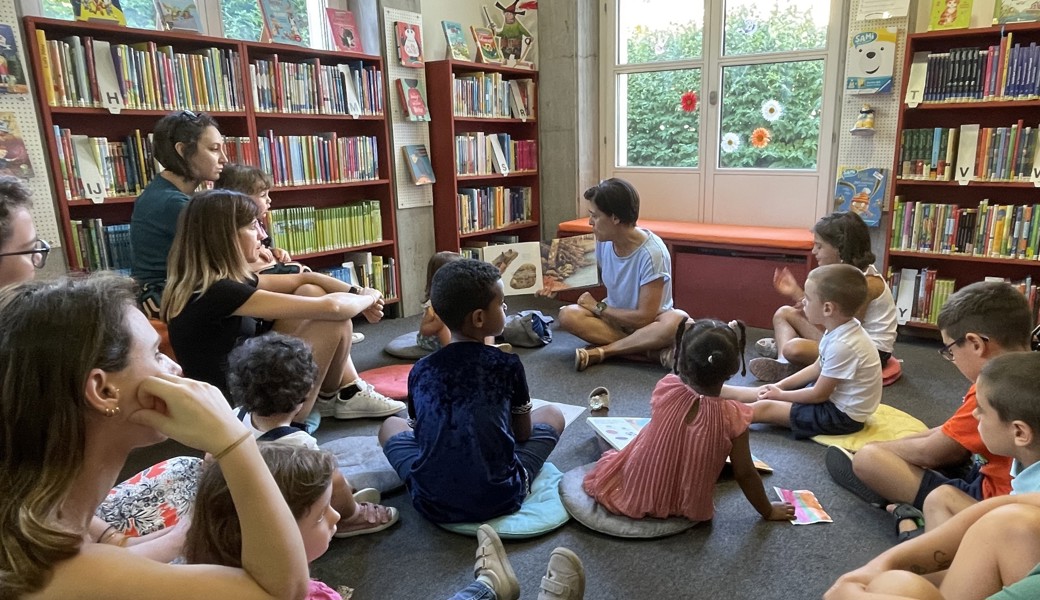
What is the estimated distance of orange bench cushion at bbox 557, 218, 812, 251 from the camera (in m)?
4.12

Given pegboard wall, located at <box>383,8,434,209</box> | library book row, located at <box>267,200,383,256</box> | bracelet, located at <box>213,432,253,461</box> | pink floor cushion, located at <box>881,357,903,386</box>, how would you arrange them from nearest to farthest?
bracelet, located at <box>213,432,253,461</box> → pink floor cushion, located at <box>881,357,903,386</box> → library book row, located at <box>267,200,383,256</box> → pegboard wall, located at <box>383,8,434,209</box>

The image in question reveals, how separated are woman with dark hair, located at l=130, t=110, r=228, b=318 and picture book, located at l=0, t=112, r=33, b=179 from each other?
480mm

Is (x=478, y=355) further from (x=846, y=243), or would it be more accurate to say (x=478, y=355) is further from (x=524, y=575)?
(x=846, y=243)

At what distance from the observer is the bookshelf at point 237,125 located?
9.90ft

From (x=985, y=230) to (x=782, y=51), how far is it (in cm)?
173

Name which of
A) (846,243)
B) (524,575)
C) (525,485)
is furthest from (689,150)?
(524,575)

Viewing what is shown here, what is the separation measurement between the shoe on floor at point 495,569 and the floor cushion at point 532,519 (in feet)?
0.56

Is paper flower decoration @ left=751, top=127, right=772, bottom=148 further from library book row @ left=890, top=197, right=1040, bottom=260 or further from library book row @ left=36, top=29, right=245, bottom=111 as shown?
library book row @ left=36, top=29, right=245, bottom=111

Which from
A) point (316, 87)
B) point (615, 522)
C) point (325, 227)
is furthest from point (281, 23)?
A: point (615, 522)

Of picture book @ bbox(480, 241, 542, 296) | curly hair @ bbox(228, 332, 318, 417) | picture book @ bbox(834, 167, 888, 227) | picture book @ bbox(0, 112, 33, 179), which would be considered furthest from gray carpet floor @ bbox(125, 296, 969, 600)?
picture book @ bbox(834, 167, 888, 227)

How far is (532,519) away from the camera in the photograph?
2.07 meters

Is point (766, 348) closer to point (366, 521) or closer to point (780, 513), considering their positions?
point (780, 513)

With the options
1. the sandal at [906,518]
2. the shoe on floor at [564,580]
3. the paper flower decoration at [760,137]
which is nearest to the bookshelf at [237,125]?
the paper flower decoration at [760,137]

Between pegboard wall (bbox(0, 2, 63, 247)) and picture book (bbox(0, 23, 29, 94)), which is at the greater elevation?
picture book (bbox(0, 23, 29, 94))
